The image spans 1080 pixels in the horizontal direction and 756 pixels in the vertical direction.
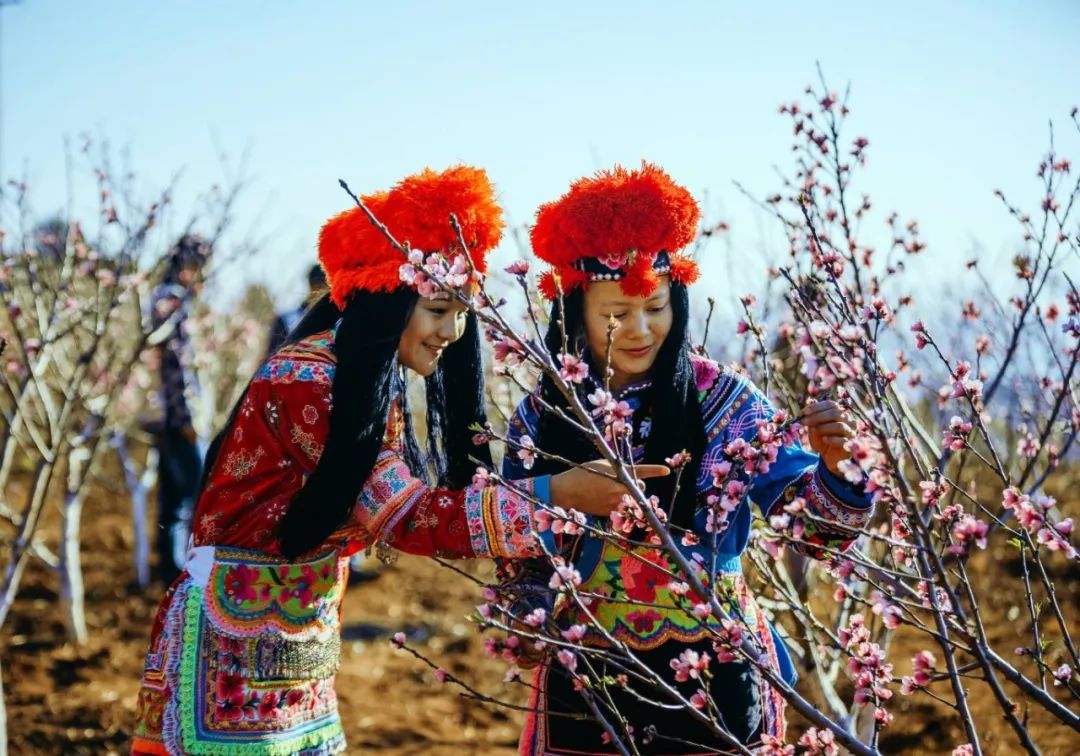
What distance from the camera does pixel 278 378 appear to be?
2.41 m

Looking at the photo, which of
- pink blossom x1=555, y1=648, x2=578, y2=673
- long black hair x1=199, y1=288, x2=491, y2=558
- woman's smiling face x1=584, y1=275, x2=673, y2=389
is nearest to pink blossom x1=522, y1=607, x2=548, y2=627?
pink blossom x1=555, y1=648, x2=578, y2=673

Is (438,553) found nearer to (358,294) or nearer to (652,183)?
(358,294)

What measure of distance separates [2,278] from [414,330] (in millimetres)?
3245

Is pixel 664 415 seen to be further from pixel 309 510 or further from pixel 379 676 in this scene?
pixel 379 676

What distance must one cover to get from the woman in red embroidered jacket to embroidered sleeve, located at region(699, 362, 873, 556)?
1.68ft

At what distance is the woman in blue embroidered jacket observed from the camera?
96.0 inches

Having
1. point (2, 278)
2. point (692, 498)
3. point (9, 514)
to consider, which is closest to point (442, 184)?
point (692, 498)

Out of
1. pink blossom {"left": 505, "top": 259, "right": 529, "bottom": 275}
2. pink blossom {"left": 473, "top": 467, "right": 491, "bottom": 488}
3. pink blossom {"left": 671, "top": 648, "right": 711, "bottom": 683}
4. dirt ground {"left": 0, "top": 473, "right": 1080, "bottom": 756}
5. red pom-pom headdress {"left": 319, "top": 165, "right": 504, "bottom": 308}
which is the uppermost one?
red pom-pom headdress {"left": 319, "top": 165, "right": 504, "bottom": 308}

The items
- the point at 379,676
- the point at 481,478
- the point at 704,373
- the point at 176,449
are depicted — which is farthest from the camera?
the point at 176,449

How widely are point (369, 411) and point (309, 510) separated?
25 cm

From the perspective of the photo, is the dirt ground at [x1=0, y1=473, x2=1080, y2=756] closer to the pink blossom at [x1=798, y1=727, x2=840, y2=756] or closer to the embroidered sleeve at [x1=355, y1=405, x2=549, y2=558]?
the pink blossom at [x1=798, y1=727, x2=840, y2=756]

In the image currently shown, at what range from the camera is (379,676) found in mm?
6246

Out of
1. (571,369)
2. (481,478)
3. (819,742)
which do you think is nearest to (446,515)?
(481,478)

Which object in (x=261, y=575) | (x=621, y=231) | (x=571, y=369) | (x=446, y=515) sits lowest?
(x=261, y=575)
